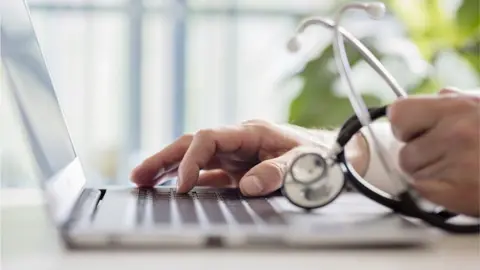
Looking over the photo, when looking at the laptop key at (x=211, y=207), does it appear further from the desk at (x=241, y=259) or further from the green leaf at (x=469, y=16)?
the green leaf at (x=469, y=16)

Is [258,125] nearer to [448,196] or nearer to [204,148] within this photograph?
[204,148]

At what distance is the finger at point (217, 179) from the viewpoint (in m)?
0.93

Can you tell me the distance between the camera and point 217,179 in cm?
94

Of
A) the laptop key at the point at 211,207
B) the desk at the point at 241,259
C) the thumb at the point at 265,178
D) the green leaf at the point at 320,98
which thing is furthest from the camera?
the green leaf at the point at 320,98

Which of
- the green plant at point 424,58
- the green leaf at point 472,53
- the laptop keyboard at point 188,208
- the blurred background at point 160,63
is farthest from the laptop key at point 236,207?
the blurred background at point 160,63

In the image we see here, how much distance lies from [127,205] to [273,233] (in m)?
0.21

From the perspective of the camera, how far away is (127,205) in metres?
0.68

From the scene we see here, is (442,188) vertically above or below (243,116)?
above

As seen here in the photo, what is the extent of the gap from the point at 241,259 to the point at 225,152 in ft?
1.31

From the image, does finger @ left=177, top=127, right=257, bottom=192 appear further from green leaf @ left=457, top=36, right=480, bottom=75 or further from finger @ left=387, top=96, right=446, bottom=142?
green leaf @ left=457, top=36, right=480, bottom=75

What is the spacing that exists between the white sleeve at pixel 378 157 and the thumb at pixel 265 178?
0.28 feet

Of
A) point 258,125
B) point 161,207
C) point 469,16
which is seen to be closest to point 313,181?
point 161,207

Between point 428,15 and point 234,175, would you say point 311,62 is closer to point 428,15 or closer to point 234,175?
point 428,15

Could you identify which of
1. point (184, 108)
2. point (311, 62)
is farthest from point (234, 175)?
point (184, 108)
